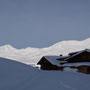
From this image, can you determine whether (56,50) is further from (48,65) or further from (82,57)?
(82,57)

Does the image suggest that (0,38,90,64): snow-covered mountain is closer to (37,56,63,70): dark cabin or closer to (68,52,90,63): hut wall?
(37,56,63,70): dark cabin

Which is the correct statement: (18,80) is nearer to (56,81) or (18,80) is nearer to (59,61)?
(56,81)

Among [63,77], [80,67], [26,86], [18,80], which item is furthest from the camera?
[80,67]

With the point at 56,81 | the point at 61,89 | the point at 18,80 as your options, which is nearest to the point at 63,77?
the point at 56,81

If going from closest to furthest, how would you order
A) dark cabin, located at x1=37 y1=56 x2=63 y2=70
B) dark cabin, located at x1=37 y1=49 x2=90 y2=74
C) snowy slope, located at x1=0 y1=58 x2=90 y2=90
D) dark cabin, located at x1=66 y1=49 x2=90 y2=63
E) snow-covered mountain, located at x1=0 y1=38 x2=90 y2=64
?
snowy slope, located at x1=0 y1=58 x2=90 y2=90, dark cabin, located at x1=37 y1=49 x2=90 y2=74, dark cabin, located at x1=66 y1=49 x2=90 y2=63, dark cabin, located at x1=37 y1=56 x2=63 y2=70, snow-covered mountain, located at x1=0 y1=38 x2=90 y2=64

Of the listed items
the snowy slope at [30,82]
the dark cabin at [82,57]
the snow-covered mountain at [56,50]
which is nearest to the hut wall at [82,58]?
the dark cabin at [82,57]

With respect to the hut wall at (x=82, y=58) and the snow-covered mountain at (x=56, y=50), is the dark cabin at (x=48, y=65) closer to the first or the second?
the hut wall at (x=82, y=58)

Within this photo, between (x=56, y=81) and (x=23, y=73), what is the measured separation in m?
0.98

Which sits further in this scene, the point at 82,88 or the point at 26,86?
the point at 82,88

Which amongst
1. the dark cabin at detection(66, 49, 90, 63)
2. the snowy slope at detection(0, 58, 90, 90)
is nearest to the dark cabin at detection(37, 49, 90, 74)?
the dark cabin at detection(66, 49, 90, 63)

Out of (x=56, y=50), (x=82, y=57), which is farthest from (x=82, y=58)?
(x=56, y=50)

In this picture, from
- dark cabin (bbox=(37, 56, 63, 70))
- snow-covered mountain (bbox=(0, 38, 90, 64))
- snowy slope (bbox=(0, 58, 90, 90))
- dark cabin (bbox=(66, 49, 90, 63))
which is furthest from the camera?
snow-covered mountain (bbox=(0, 38, 90, 64))

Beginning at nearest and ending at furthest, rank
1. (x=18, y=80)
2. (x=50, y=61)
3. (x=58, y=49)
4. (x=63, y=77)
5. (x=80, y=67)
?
1. (x=18, y=80)
2. (x=63, y=77)
3. (x=80, y=67)
4. (x=50, y=61)
5. (x=58, y=49)

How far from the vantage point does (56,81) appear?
5.21 metres
